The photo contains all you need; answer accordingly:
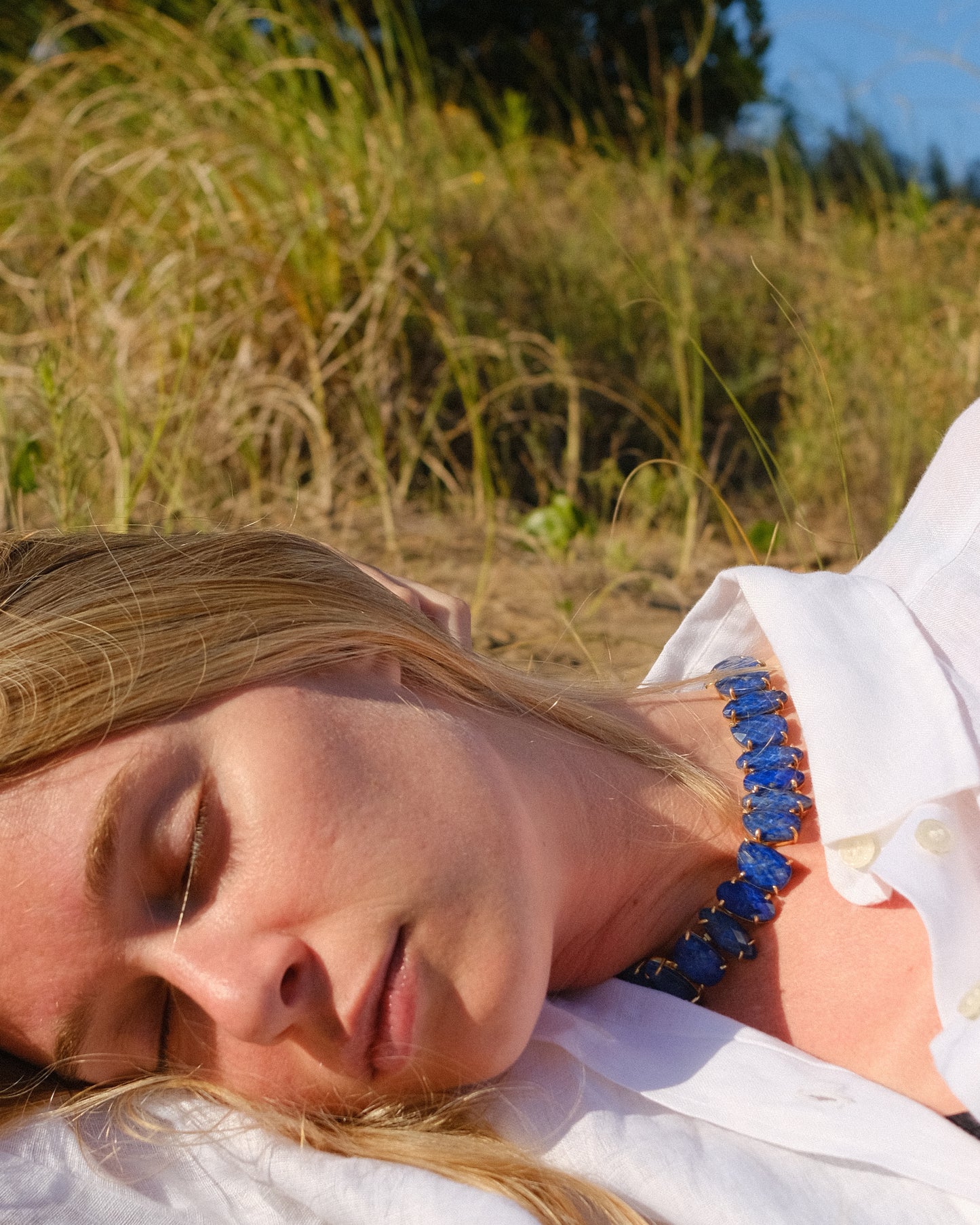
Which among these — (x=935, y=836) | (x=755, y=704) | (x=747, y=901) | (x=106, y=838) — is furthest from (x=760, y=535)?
(x=106, y=838)

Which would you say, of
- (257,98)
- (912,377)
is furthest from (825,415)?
(257,98)

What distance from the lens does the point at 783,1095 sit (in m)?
1.15

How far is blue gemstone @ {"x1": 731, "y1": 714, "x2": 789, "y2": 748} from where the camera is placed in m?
1.44

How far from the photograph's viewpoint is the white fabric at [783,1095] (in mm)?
1072

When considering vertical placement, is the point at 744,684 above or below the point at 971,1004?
above

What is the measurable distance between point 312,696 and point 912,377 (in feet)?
9.05

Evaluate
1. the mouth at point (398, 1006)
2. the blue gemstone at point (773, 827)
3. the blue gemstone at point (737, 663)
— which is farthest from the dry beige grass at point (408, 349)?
the mouth at point (398, 1006)

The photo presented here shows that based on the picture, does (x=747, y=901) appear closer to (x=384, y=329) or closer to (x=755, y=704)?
(x=755, y=704)

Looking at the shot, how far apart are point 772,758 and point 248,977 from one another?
28.4 inches

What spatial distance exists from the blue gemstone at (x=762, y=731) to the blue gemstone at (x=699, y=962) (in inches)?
10.4

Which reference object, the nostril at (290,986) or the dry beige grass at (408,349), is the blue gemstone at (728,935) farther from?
the dry beige grass at (408,349)

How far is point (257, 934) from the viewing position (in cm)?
107

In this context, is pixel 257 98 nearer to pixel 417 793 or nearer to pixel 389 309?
pixel 389 309

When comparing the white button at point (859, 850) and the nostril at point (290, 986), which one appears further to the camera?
the white button at point (859, 850)
